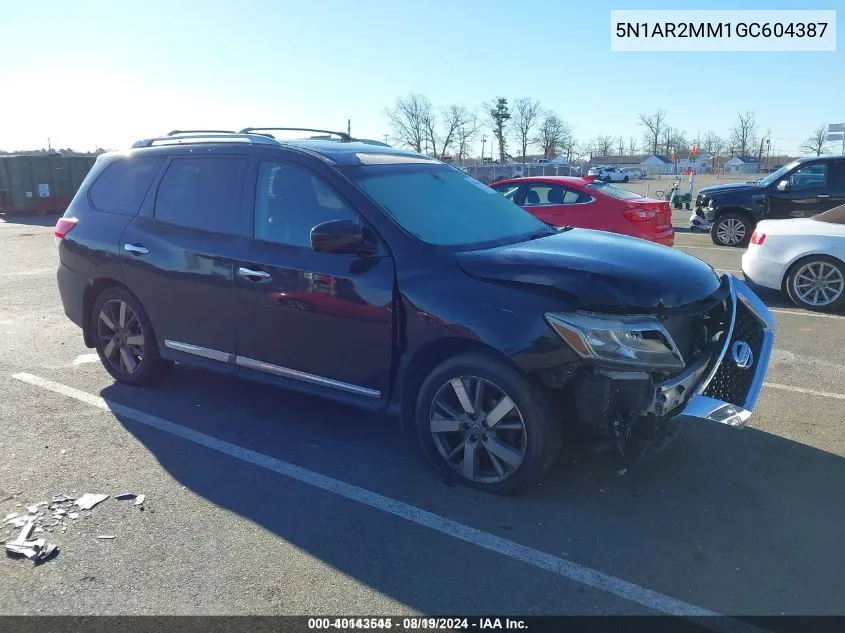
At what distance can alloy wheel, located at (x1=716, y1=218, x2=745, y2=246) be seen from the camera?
13.8 metres

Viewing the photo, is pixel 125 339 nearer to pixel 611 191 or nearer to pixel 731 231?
pixel 611 191

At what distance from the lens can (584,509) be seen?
3.56 metres

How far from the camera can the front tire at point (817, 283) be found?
8000 millimetres

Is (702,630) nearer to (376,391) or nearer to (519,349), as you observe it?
(519,349)

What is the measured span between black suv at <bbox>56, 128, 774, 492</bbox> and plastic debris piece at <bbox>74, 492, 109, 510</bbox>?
1.19m

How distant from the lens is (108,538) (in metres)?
3.34

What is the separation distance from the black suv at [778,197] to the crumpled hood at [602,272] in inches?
420

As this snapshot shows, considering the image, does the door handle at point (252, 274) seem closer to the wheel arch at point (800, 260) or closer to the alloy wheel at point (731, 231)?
the wheel arch at point (800, 260)

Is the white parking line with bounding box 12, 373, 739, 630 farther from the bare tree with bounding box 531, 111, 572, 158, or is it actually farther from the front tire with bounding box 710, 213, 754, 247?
the bare tree with bounding box 531, 111, 572, 158

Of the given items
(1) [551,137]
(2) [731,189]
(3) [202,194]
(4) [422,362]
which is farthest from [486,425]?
(1) [551,137]

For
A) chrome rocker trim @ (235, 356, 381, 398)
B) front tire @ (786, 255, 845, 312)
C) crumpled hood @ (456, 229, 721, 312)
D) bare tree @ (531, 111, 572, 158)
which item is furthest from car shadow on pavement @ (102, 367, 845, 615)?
bare tree @ (531, 111, 572, 158)

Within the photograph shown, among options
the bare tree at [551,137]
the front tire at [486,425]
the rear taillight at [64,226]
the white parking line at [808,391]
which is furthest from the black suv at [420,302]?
the bare tree at [551,137]

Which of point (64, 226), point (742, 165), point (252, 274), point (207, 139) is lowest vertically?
point (252, 274)

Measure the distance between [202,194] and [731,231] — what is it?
39.3ft
